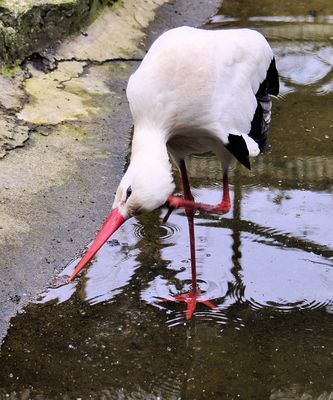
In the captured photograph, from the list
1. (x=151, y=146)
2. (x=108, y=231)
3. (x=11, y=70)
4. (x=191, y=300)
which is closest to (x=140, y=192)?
(x=108, y=231)

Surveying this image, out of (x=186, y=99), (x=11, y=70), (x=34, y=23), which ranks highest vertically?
(x=186, y=99)

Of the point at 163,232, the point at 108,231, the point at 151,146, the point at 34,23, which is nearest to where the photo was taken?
the point at 108,231

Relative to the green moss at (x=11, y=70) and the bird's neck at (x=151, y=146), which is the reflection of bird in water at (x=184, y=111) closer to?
the bird's neck at (x=151, y=146)

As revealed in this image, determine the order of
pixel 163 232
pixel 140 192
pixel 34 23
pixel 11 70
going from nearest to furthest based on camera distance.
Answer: pixel 140 192
pixel 163 232
pixel 11 70
pixel 34 23

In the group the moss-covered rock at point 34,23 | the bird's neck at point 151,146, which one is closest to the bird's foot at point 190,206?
the bird's neck at point 151,146

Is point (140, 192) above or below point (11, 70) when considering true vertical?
above

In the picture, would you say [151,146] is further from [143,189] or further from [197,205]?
[197,205]

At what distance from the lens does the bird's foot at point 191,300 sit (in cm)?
424

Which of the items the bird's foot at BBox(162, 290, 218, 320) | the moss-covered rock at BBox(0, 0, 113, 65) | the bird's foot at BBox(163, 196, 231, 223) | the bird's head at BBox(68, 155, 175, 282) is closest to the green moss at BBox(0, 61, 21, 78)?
the moss-covered rock at BBox(0, 0, 113, 65)

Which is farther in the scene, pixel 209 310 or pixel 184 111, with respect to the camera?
pixel 209 310

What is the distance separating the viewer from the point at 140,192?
3.36 m

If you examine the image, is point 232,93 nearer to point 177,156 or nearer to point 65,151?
point 177,156

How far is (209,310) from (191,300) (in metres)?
0.11

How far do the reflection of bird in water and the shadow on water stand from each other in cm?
23
